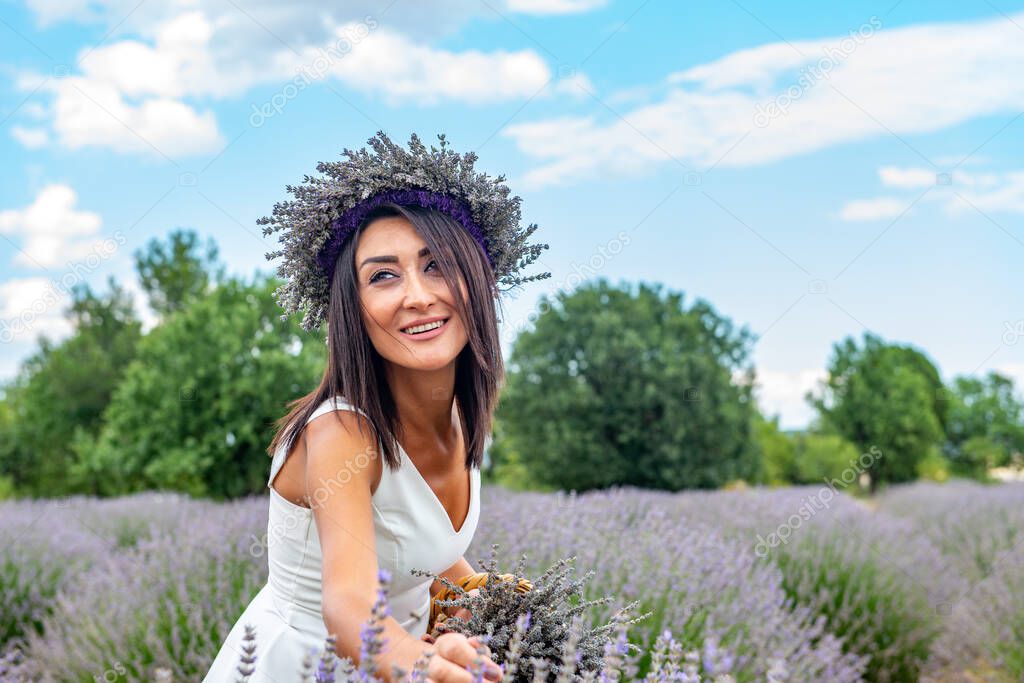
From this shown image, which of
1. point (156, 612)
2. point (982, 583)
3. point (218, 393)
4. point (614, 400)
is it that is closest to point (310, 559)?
point (156, 612)

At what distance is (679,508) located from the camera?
253 inches

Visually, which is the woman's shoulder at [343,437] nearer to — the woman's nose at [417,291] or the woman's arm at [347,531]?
the woman's arm at [347,531]

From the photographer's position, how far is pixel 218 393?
8555mm

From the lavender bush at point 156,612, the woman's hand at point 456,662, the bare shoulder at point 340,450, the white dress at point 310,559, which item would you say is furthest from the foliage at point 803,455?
the woman's hand at point 456,662

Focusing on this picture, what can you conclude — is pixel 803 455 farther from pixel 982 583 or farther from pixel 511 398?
pixel 982 583

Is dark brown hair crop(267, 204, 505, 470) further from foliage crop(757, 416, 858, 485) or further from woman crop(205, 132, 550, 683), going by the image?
foliage crop(757, 416, 858, 485)

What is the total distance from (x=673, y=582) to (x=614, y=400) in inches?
277

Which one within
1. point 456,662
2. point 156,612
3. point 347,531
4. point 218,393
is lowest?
point 156,612

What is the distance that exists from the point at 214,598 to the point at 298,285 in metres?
2.14

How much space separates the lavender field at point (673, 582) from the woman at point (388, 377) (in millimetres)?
856

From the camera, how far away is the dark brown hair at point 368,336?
1945mm

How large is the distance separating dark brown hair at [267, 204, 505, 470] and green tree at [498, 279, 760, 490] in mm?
8076

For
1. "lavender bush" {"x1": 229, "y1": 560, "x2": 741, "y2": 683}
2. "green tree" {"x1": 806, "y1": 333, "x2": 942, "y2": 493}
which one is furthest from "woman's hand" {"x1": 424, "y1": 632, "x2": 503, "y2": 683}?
"green tree" {"x1": 806, "y1": 333, "x2": 942, "y2": 493}

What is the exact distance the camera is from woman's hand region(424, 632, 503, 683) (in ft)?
4.93
